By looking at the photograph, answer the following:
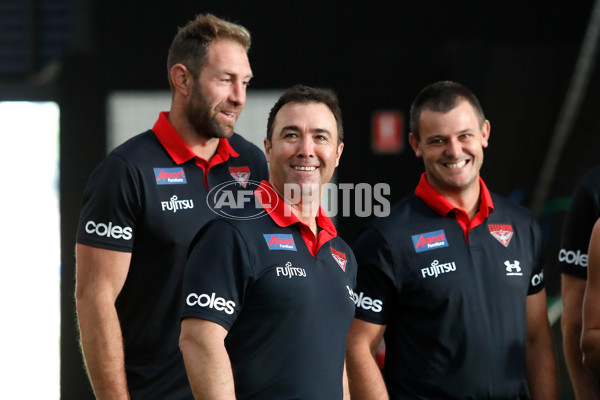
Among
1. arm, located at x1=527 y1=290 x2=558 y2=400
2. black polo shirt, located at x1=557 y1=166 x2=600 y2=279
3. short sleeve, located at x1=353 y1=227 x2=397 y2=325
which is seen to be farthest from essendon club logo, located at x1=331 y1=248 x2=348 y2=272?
black polo shirt, located at x1=557 y1=166 x2=600 y2=279

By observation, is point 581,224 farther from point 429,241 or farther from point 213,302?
point 213,302

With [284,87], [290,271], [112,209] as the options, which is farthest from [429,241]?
[284,87]

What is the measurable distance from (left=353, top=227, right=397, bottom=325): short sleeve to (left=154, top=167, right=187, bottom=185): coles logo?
55 cm

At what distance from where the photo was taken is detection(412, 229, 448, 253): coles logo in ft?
7.57

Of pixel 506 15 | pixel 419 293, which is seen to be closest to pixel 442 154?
pixel 419 293

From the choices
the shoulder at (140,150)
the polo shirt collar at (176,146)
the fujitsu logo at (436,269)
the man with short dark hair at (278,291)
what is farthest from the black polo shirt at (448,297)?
the shoulder at (140,150)

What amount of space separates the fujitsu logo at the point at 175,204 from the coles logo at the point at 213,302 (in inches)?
21.6

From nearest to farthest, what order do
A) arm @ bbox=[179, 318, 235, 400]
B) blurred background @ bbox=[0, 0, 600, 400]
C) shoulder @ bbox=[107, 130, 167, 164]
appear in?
arm @ bbox=[179, 318, 235, 400]
shoulder @ bbox=[107, 130, 167, 164]
blurred background @ bbox=[0, 0, 600, 400]

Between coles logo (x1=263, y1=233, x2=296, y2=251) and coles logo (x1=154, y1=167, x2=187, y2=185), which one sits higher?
coles logo (x1=154, y1=167, x2=187, y2=185)

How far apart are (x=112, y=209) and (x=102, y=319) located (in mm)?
283

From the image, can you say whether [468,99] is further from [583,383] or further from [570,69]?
[570,69]

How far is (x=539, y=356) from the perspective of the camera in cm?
237

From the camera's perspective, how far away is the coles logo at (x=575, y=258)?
255 cm

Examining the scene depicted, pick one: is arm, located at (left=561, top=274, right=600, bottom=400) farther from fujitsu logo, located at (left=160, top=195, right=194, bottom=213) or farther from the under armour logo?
fujitsu logo, located at (left=160, top=195, right=194, bottom=213)
